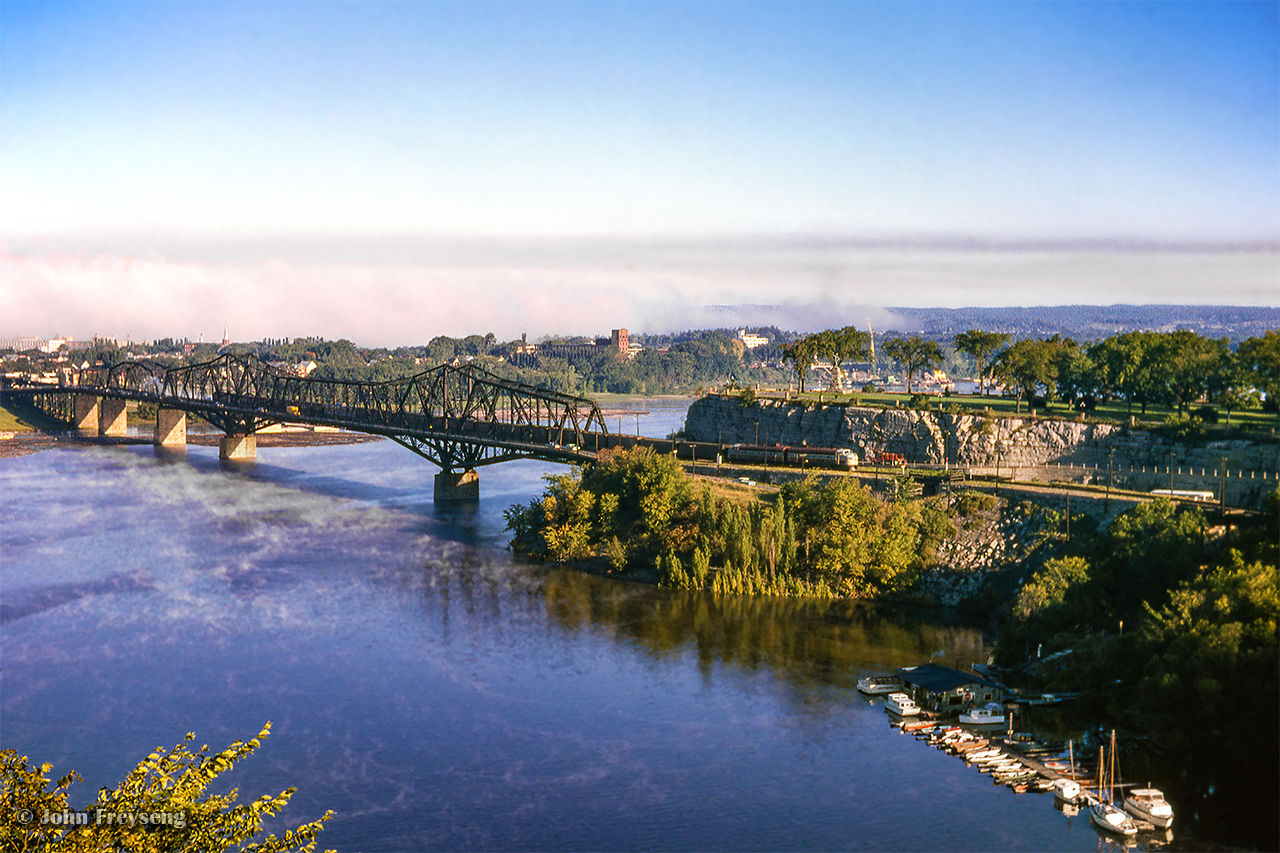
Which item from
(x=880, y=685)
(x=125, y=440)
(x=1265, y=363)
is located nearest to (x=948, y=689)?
(x=880, y=685)

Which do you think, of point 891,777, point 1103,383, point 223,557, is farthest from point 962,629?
point 223,557

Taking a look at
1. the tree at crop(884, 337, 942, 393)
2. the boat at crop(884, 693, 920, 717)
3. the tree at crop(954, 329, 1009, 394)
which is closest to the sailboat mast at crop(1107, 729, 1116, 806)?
the boat at crop(884, 693, 920, 717)

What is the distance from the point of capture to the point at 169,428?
149 metres

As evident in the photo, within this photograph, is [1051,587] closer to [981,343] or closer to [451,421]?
[981,343]

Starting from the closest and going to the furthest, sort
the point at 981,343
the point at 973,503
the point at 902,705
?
the point at 902,705 → the point at 973,503 → the point at 981,343

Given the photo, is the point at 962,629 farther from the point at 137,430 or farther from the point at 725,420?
the point at 137,430

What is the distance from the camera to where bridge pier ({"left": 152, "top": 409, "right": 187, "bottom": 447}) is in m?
149

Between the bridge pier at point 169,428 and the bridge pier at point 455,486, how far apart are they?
69884mm

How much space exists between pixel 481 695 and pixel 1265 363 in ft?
196

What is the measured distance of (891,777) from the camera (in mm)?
36188

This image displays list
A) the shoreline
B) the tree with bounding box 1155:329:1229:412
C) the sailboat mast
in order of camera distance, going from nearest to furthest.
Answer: the sailboat mast, the tree with bounding box 1155:329:1229:412, the shoreline

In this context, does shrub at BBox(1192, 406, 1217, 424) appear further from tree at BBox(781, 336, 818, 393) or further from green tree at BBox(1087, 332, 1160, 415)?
tree at BBox(781, 336, 818, 393)

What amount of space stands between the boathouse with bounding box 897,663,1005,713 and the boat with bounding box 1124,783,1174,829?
331 inches
